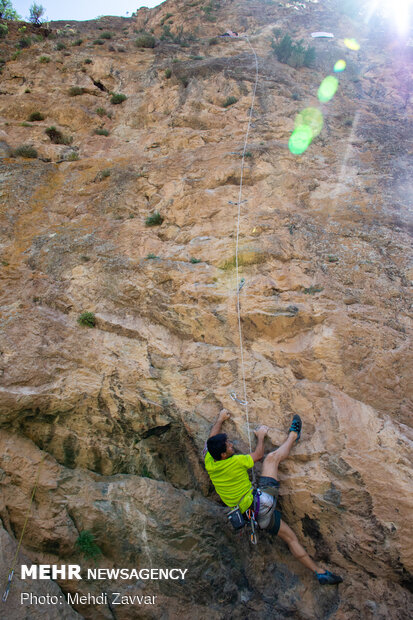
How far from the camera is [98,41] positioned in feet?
45.1

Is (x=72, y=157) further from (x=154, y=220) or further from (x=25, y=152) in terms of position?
(x=154, y=220)

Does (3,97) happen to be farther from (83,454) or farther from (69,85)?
(83,454)

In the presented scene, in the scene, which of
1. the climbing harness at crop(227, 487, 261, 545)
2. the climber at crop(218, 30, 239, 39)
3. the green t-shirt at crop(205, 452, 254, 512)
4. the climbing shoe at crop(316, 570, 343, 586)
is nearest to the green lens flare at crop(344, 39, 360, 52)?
the climber at crop(218, 30, 239, 39)

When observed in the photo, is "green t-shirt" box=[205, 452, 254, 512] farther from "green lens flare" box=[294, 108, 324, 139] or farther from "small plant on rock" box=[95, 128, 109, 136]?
"small plant on rock" box=[95, 128, 109, 136]

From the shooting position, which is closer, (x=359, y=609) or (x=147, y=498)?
(x=359, y=609)

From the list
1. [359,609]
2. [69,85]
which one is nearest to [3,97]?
[69,85]

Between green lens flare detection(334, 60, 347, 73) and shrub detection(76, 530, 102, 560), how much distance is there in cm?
1528

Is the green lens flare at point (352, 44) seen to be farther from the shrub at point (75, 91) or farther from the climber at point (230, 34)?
the shrub at point (75, 91)

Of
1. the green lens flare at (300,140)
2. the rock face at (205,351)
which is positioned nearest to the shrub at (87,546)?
the rock face at (205,351)

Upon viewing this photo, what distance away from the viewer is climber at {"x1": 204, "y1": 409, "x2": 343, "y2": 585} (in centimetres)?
435

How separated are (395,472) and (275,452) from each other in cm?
139

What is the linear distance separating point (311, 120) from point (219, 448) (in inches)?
343

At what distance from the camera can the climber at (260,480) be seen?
4348 mm

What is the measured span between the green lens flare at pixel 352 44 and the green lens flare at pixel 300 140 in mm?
8892
